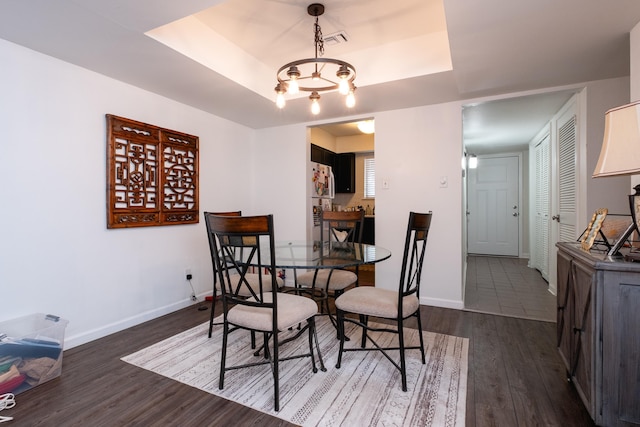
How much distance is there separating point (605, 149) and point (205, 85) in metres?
2.86

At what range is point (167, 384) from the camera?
6.12 ft

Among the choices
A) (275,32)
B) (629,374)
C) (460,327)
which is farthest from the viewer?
(460,327)

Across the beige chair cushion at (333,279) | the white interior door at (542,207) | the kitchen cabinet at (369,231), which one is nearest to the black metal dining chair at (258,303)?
the beige chair cushion at (333,279)

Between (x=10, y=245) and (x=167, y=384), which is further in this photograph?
(x=10, y=245)

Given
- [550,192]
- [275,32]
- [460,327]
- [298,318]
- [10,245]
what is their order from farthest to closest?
→ [550,192] → [460,327] → [275,32] → [10,245] → [298,318]

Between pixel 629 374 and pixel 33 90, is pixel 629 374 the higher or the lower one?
the lower one

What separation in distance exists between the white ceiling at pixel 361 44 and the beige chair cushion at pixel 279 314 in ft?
5.76

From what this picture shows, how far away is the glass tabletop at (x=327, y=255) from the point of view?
1.95 meters

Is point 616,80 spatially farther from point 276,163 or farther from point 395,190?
point 276,163

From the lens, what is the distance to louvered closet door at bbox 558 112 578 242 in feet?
10.2

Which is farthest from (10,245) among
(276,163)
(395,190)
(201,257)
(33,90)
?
(395,190)

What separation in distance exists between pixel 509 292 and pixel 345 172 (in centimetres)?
335

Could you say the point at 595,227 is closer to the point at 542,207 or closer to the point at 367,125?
the point at 367,125

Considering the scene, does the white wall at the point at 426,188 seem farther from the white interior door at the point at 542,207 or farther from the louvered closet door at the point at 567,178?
the white interior door at the point at 542,207
